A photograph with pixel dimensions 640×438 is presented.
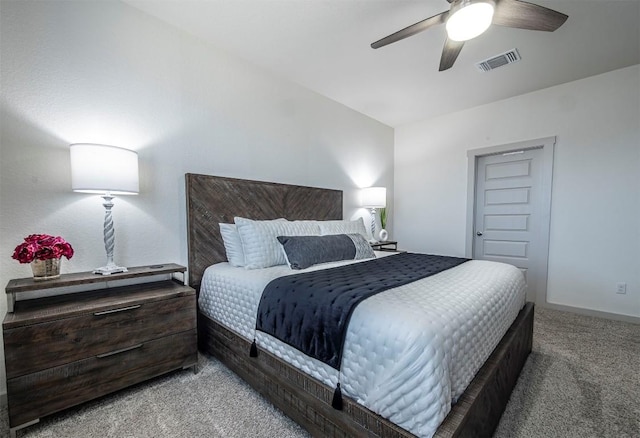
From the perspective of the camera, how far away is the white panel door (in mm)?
3459

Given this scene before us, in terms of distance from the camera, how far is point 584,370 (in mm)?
1946

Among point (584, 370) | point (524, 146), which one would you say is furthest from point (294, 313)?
point (524, 146)

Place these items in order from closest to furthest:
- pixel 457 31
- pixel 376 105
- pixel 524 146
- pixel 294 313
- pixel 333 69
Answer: pixel 294 313, pixel 457 31, pixel 333 69, pixel 524 146, pixel 376 105

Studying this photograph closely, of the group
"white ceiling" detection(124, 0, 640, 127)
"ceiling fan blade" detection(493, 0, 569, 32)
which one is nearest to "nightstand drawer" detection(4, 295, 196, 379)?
"white ceiling" detection(124, 0, 640, 127)

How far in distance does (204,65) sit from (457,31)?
2071 millimetres

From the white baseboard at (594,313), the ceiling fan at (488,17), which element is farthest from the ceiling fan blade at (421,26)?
the white baseboard at (594,313)

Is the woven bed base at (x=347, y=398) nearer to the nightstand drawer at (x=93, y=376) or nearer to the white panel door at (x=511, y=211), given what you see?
the nightstand drawer at (x=93, y=376)

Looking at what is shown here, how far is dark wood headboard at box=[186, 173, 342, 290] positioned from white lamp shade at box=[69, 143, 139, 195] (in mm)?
595

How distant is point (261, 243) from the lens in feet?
7.16

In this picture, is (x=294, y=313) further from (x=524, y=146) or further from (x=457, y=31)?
(x=524, y=146)

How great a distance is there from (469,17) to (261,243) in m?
2.02

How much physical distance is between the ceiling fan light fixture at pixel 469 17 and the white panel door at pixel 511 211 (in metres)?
2.61

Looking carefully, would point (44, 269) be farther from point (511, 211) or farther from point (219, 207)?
point (511, 211)

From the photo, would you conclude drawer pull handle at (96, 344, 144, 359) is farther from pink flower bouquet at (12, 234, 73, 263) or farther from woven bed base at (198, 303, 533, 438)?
pink flower bouquet at (12, 234, 73, 263)
